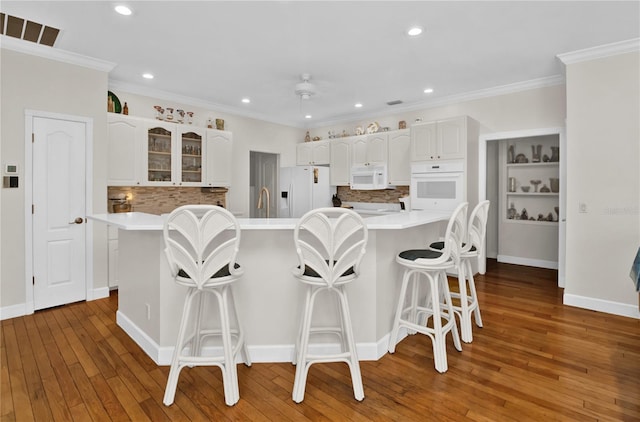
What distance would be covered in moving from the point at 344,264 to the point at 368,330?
76 centimetres

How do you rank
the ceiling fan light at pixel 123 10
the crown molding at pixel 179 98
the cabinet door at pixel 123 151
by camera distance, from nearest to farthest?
1. the ceiling fan light at pixel 123 10
2. the cabinet door at pixel 123 151
3. the crown molding at pixel 179 98

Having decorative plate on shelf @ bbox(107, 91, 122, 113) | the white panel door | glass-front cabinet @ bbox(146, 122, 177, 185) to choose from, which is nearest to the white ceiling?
decorative plate on shelf @ bbox(107, 91, 122, 113)

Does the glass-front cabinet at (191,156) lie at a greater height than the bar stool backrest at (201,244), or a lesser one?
greater

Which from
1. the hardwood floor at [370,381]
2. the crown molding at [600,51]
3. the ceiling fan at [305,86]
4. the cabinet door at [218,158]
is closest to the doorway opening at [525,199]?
the crown molding at [600,51]

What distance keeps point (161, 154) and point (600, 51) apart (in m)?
5.25

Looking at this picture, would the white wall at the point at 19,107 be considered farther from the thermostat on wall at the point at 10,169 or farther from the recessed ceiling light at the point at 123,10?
the recessed ceiling light at the point at 123,10

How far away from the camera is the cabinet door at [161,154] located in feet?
14.8

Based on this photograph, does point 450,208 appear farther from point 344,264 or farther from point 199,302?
point 199,302

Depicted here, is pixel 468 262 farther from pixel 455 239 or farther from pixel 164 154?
pixel 164 154

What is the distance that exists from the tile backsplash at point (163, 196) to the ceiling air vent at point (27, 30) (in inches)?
71.2

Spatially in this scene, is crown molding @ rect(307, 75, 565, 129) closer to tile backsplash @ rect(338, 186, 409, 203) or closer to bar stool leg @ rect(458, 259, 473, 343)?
tile backsplash @ rect(338, 186, 409, 203)

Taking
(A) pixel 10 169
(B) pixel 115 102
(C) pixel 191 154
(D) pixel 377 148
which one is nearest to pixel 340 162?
(D) pixel 377 148

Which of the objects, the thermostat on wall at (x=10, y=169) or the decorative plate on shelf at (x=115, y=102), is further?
the decorative plate on shelf at (x=115, y=102)

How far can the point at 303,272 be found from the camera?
6.75ft
